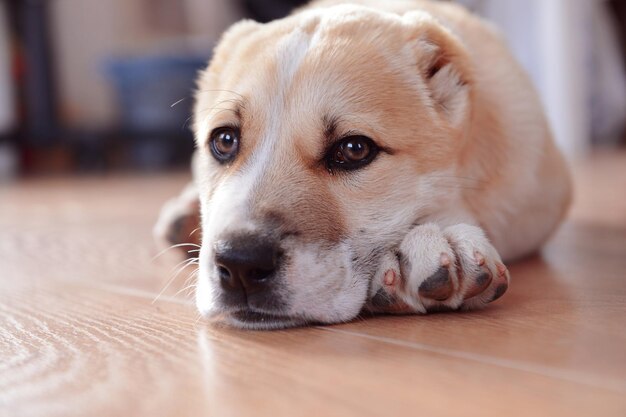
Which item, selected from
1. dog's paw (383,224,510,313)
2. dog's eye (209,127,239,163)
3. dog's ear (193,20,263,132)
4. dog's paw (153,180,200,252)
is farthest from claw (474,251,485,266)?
dog's paw (153,180,200,252)

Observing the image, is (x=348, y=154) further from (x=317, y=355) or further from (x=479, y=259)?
(x=317, y=355)

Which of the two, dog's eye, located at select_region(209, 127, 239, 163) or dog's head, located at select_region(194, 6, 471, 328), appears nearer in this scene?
dog's head, located at select_region(194, 6, 471, 328)

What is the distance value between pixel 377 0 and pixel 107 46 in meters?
6.65

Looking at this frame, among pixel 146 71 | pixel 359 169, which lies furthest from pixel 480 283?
pixel 146 71

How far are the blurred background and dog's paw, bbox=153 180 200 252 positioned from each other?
4.10 meters

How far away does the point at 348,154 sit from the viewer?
1.65m

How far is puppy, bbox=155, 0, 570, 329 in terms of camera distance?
146 centimetres

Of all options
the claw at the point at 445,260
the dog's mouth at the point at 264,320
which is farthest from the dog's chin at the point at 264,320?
the claw at the point at 445,260

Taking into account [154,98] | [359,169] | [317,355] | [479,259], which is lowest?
[317,355]

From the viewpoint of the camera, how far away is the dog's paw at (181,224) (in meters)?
2.27

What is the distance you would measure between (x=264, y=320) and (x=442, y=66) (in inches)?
32.2

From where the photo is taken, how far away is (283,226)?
146 cm

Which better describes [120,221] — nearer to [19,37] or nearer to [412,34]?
[412,34]

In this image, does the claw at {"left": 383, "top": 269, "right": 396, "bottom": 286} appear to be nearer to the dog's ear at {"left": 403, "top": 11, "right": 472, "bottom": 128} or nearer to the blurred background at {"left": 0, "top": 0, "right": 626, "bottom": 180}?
the dog's ear at {"left": 403, "top": 11, "right": 472, "bottom": 128}
